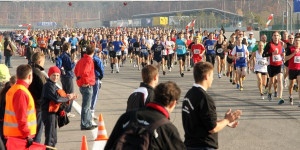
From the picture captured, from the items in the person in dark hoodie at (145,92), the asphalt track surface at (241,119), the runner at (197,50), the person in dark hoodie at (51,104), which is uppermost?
the runner at (197,50)

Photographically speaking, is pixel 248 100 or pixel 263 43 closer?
pixel 248 100

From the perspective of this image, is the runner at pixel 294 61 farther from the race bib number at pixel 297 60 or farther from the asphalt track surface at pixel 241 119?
the asphalt track surface at pixel 241 119

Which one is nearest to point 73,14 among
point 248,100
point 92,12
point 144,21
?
point 92,12

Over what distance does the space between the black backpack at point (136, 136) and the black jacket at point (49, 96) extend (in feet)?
13.2

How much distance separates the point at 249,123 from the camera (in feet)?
35.9

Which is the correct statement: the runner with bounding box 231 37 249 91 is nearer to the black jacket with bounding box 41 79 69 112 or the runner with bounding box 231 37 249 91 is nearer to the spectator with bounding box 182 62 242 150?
the black jacket with bounding box 41 79 69 112

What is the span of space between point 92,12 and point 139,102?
168 m

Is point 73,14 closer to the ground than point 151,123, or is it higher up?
higher up

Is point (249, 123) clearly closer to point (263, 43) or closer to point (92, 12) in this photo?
point (263, 43)

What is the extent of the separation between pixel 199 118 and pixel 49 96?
3.35m

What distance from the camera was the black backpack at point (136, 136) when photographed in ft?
12.6

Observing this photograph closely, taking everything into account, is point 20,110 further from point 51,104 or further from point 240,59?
point 240,59

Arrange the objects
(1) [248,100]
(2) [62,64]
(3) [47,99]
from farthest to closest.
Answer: (1) [248,100] → (2) [62,64] → (3) [47,99]

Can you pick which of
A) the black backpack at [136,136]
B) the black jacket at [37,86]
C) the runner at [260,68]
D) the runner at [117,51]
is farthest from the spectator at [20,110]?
the runner at [117,51]
